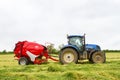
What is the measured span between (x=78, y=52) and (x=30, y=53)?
4258mm

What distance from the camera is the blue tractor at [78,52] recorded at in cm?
2544

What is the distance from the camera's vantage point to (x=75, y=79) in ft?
48.8

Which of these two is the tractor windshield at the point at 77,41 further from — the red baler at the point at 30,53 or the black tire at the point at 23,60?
the black tire at the point at 23,60

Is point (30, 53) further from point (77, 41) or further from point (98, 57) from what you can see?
point (98, 57)

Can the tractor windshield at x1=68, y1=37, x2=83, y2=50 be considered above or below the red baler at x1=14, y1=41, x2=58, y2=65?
above

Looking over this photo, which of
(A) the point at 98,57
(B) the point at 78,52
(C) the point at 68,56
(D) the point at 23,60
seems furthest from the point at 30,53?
(A) the point at 98,57

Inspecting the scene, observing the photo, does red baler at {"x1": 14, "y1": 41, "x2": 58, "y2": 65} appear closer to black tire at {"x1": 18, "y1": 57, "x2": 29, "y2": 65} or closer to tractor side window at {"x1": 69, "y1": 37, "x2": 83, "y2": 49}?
black tire at {"x1": 18, "y1": 57, "x2": 29, "y2": 65}

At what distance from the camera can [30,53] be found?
93.5ft

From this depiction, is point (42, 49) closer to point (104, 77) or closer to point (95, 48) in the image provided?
point (95, 48)

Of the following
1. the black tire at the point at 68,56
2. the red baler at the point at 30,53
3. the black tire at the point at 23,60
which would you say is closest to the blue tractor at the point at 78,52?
the black tire at the point at 68,56

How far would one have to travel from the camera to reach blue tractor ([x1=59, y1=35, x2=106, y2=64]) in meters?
25.4

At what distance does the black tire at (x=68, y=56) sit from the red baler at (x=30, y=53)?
2782mm

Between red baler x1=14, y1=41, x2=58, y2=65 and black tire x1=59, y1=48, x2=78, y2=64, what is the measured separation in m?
2.78

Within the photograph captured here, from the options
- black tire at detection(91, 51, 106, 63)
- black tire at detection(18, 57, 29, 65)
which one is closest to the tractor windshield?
black tire at detection(91, 51, 106, 63)
